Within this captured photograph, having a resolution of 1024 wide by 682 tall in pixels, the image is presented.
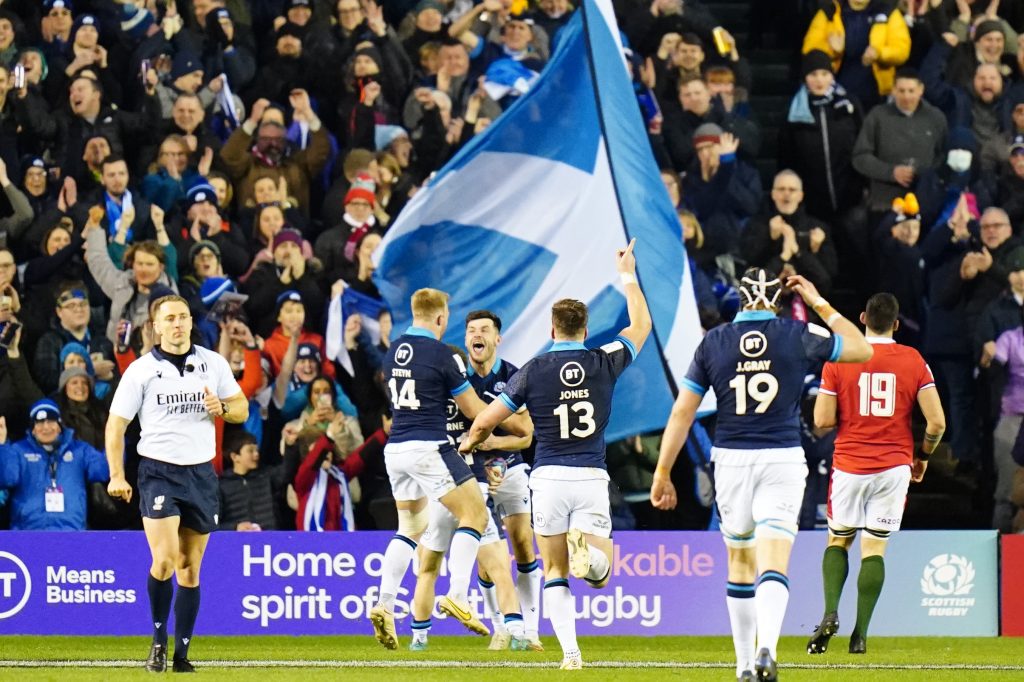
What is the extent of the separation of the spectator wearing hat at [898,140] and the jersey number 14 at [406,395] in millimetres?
7485

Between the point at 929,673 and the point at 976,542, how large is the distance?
3.99 metres

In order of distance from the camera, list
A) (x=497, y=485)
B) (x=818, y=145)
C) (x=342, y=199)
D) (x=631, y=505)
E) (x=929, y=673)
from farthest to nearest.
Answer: (x=818, y=145) → (x=342, y=199) → (x=631, y=505) → (x=497, y=485) → (x=929, y=673)

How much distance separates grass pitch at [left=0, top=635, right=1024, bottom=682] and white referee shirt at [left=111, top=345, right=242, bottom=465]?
4.48ft

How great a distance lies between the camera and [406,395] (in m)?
12.2

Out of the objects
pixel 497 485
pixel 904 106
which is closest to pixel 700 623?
pixel 497 485

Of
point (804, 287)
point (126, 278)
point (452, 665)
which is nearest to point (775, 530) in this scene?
point (804, 287)

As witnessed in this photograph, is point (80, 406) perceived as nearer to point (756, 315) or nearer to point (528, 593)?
point (528, 593)

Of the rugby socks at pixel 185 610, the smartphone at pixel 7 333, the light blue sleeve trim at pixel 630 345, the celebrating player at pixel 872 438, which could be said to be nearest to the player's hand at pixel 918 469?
the celebrating player at pixel 872 438

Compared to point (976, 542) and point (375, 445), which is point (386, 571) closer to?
point (375, 445)

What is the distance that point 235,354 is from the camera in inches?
617

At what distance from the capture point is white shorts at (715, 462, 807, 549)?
9.77 metres

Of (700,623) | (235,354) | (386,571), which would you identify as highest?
(235,354)

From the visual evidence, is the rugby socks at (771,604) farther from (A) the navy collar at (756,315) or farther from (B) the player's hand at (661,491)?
(A) the navy collar at (756,315)

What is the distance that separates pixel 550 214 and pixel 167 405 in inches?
240
